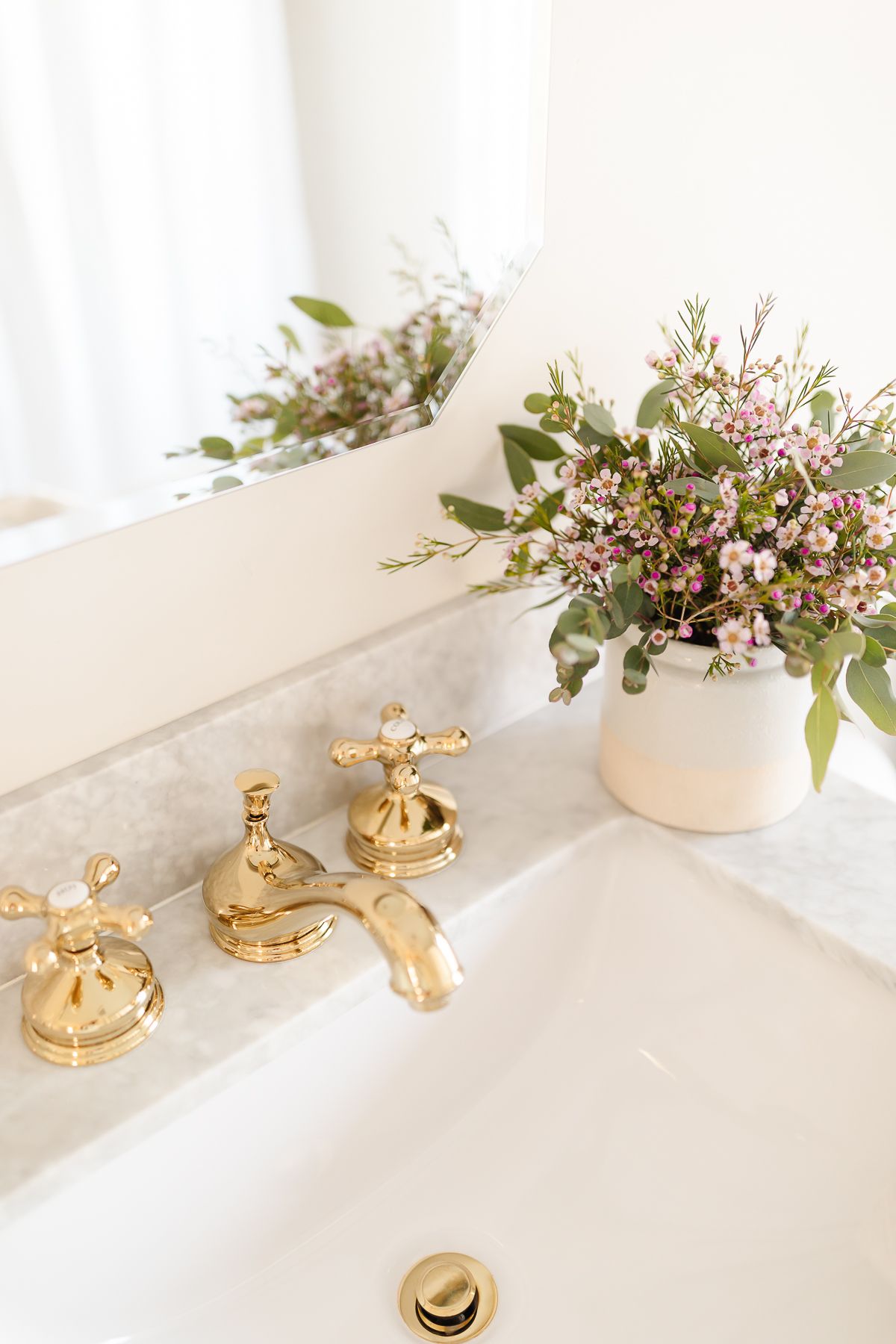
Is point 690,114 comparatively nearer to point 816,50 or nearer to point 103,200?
point 816,50

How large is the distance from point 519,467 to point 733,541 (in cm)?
21

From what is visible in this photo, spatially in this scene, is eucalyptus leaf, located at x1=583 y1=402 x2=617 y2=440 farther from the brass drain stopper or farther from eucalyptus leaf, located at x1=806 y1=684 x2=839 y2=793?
the brass drain stopper

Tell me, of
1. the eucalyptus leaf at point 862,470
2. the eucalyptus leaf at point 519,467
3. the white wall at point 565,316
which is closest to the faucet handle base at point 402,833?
the white wall at point 565,316

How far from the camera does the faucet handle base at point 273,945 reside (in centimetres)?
74

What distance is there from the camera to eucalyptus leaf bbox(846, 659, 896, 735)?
27.7 inches

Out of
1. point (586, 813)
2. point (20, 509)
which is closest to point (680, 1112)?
point (586, 813)

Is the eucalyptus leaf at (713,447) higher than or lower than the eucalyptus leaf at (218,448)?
lower

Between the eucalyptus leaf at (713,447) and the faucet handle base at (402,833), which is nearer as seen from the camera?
the eucalyptus leaf at (713,447)

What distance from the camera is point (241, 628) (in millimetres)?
769

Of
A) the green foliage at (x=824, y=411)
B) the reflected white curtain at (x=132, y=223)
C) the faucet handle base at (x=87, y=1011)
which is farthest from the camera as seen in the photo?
the green foliage at (x=824, y=411)

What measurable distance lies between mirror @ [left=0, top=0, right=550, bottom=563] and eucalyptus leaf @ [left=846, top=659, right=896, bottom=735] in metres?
0.34

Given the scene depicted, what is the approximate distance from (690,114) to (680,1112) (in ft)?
2.42

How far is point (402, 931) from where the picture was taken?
23.3 inches

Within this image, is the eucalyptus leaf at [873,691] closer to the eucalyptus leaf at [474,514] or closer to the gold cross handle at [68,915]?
the eucalyptus leaf at [474,514]
